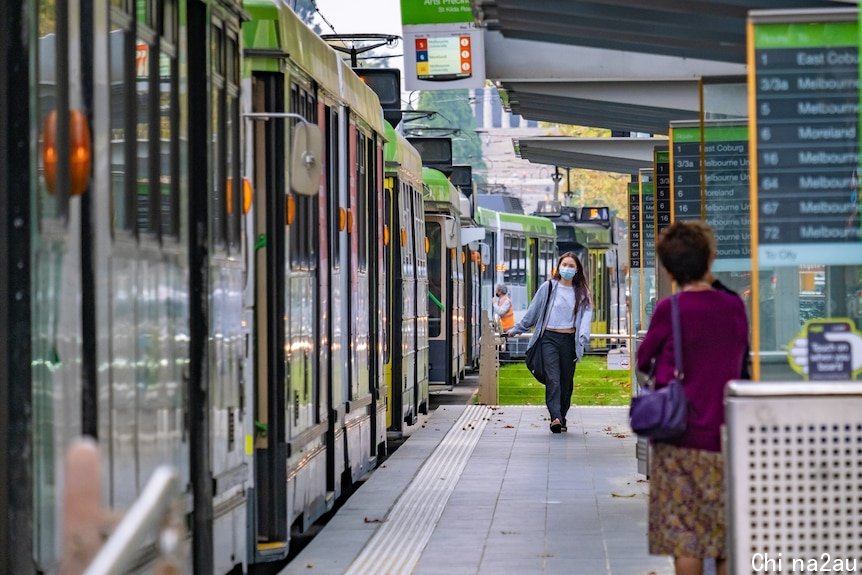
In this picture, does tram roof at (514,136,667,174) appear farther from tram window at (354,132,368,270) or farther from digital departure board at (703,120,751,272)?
digital departure board at (703,120,751,272)

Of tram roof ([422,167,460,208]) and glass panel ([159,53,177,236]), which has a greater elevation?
tram roof ([422,167,460,208])

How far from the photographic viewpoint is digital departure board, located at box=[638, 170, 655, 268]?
607 inches

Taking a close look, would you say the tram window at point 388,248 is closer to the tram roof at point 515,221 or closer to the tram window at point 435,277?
the tram window at point 435,277

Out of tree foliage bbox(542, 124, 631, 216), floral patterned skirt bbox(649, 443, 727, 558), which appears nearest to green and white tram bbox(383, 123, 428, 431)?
floral patterned skirt bbox(649, 443, 727, 558)

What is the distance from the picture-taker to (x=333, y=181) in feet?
35.9

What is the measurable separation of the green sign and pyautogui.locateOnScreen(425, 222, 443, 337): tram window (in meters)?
6.45

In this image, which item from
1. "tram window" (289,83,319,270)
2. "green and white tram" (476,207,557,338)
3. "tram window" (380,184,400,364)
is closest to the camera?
"tram window" (289,83,319,270)

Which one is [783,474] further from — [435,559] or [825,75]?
[435,559]

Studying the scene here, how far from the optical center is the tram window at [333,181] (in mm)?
10742

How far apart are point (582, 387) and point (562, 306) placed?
10443mm

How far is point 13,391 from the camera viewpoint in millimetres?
4684

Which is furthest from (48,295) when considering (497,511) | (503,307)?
(503,307)

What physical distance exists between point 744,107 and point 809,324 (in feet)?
8.49

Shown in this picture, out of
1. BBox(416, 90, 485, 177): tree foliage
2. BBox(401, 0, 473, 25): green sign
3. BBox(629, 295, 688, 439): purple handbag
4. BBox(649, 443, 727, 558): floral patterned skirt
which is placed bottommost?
BBox(649, 443, 727, 558): floral patterned skirt
